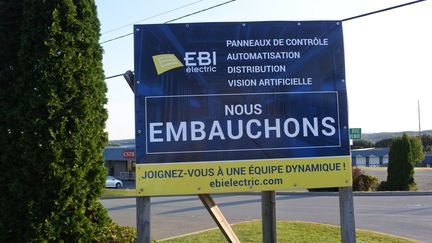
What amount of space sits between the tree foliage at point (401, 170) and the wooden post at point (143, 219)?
2176 centimetres

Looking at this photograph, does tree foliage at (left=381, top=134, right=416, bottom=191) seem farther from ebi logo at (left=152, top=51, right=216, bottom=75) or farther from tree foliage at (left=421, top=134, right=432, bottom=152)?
tree foliage at (left=421, top=134, right=432, bottom=152)

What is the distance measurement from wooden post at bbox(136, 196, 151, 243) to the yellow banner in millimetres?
126

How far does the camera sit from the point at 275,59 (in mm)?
4645

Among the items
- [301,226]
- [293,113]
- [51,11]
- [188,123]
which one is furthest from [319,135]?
[301,226]

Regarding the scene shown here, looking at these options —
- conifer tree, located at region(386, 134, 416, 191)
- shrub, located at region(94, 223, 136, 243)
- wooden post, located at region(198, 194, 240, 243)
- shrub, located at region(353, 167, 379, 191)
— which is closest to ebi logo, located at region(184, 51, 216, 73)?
wooden post, located at region(198, 194, 240, 243)

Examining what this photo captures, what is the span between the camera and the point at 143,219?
14.8 ft

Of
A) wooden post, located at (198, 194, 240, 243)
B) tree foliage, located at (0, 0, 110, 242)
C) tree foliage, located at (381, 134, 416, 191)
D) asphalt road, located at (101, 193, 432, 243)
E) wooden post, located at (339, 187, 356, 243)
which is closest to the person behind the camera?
wooden post, located at (339, 187, 356, 243)

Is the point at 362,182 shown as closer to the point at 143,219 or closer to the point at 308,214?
the point at 308,214

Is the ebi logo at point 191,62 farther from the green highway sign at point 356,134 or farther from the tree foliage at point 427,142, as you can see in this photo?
the tree foliage at point 427,142

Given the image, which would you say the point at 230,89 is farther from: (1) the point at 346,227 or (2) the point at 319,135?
(1) the point at 346,227

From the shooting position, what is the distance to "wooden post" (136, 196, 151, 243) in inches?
178

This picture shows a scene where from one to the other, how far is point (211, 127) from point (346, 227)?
1.64 m

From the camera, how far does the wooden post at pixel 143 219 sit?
4.51m

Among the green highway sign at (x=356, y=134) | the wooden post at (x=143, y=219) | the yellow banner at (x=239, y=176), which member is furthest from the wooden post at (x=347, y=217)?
the green highway sign at (x=356, y=134)
